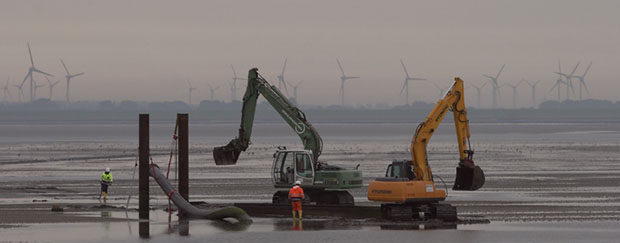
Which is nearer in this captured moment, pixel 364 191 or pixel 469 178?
pixel 469 178

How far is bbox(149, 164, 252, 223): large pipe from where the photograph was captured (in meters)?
40.5

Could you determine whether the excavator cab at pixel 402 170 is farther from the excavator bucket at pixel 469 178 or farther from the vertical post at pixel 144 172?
the vertical post at pixel 144 172

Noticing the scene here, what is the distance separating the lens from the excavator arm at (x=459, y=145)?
3875 centimetres

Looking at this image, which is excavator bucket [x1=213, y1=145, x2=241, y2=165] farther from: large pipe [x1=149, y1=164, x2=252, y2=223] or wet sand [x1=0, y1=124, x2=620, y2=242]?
wet sand [x1=0, y1=124, x2=620, y2=242]

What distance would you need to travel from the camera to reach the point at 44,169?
75.9 meters

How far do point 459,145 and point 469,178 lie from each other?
1.30m

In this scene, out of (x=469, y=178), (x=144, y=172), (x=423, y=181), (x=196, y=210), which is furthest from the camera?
(x=144, y=172)

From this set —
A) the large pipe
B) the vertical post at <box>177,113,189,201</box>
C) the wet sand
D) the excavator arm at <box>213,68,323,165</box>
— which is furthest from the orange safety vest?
the vertical post at <box>177,113,189,201</box>

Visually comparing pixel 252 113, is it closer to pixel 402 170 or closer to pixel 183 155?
pixel 183 155

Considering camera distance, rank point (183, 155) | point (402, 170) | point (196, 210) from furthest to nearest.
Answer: point (183, 155)
point (196, 210)
point (402, 170)

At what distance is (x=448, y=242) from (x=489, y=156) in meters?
58.3

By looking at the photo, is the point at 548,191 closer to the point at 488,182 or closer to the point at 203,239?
the point at 488,182

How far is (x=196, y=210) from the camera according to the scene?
42.0m

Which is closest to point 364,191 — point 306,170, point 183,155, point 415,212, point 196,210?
point 306,170
